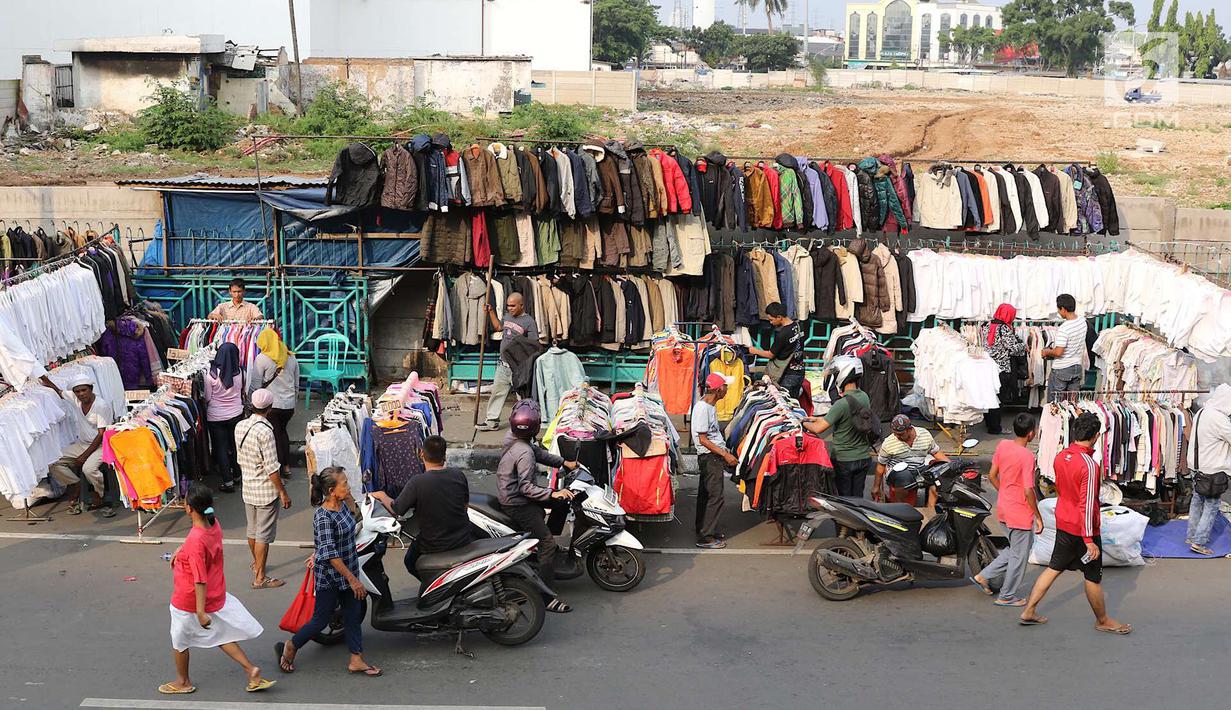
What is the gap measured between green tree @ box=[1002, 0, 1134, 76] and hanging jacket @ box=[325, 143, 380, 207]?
78964mm

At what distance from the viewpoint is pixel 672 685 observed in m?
7.71

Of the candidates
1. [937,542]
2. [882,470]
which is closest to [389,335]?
[882,470]

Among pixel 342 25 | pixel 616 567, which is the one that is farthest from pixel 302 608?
pixel 342 25

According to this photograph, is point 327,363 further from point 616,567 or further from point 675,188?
point 616,567

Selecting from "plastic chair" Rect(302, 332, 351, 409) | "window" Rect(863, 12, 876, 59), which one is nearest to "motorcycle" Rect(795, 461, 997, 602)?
"plastic chair" Rect(302, 332, 351, 409)

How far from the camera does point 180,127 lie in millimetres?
26734

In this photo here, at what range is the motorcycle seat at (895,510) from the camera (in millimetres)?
9242

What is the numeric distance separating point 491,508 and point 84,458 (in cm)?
423

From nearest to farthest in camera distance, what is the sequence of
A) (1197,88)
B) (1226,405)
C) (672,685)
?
(672,685)
(1226,405)
(1197,88)

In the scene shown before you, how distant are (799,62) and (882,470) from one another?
298 ft

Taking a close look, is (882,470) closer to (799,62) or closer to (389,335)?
(389,335)

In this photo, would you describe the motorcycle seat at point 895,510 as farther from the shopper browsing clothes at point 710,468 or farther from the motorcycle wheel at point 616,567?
the motorcycle wheel at point 616,567

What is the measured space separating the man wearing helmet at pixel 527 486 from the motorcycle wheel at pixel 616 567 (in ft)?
1.11

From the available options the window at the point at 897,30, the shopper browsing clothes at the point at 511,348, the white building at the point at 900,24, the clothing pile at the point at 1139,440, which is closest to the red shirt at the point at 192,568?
the shopper browsing clothes at the point at 511,348
